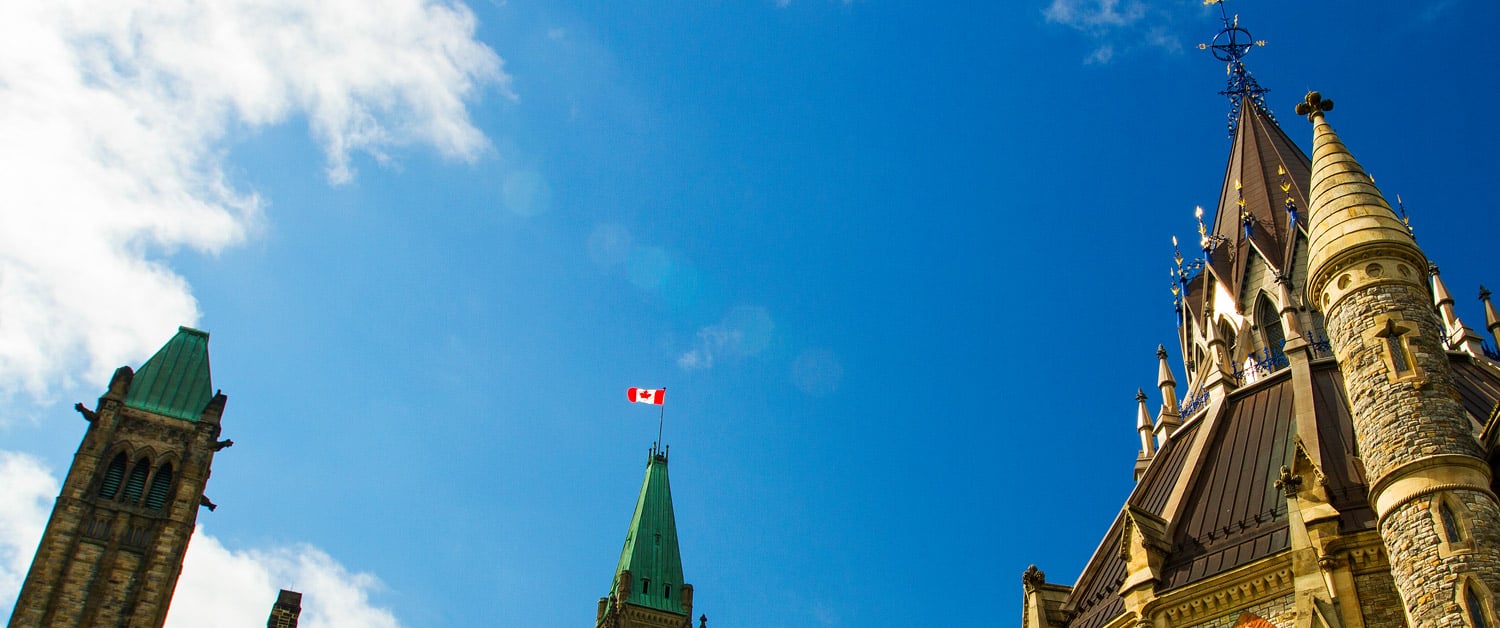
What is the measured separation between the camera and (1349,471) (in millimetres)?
24750

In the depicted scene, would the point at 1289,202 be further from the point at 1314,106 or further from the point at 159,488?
the point at 159,488

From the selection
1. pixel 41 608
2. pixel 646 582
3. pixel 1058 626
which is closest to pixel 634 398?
pixel 646 582

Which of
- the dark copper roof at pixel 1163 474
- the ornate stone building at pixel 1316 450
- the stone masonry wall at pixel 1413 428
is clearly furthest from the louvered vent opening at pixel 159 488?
the stone masonry wall at pixel 1413 428

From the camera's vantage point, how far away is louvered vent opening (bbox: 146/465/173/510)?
43.8m

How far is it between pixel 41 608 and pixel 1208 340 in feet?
125

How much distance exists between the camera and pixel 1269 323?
3462 cm

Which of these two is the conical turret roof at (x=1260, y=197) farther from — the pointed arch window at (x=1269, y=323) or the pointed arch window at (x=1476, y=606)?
the pointed arch window at (x=1476, y=606)

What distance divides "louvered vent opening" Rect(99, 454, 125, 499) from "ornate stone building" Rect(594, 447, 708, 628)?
2749cm

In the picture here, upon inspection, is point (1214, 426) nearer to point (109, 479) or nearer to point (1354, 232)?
point (1354, 232)

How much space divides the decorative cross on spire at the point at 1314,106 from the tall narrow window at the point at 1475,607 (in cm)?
972

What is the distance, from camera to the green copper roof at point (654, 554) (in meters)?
66.6

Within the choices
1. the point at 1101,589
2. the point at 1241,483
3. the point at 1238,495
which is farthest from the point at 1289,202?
the point at 1101,589

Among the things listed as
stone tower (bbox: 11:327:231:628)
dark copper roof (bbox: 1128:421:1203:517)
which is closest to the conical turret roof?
dark copper roof (bbox: 1128:421:1203:517)

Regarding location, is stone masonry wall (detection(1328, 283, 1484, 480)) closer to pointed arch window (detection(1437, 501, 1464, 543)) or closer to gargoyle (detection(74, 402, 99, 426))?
pointed arch window (detection(1437, 501, 1464, 543))
